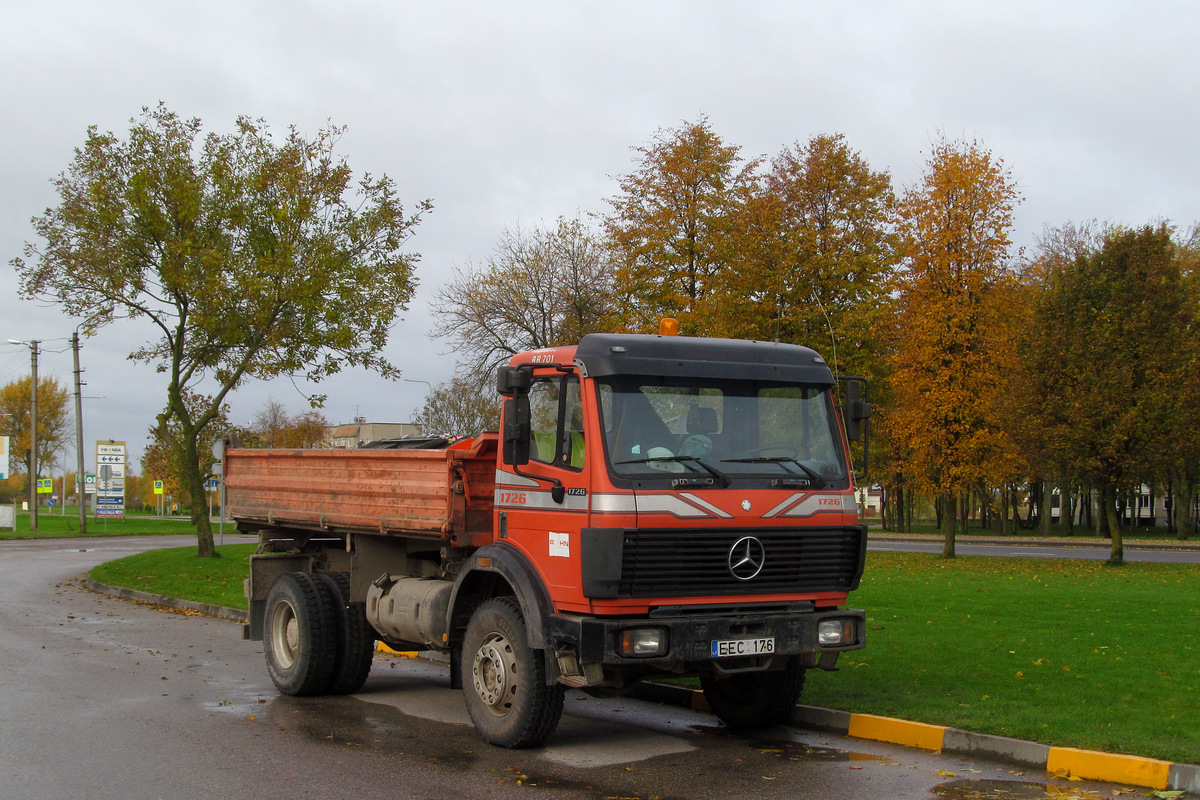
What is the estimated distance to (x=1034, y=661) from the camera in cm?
994

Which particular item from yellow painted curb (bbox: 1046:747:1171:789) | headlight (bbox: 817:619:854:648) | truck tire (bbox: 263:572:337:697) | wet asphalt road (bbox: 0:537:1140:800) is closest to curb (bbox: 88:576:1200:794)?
yellow painted curb (bbox: 1046:747:1171:789)

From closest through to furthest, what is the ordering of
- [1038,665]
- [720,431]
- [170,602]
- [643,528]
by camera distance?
[643,528] < [720,431] < [1038,665] < [170,602]

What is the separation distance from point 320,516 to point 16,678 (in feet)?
11.2

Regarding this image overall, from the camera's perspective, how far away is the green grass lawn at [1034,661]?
7367mm

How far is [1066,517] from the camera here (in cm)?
5088

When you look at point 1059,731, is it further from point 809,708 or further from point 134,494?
point 134,494

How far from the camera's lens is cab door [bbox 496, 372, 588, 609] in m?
6.87

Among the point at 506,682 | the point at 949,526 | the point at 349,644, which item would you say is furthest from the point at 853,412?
the point at 949,526

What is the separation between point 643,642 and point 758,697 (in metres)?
1.90

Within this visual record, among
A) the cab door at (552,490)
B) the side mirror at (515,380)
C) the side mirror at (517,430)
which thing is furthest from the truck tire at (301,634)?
the side mirror at (515,380)

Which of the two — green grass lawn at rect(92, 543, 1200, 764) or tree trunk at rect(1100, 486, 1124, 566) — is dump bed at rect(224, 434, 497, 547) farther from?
tree trunk at rect(1100, 486, 1124, 566)

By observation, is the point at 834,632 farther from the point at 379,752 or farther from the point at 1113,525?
the point at 1113,525

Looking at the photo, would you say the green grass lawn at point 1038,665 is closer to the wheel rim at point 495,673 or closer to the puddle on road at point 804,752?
the puddle on road at point 804,752

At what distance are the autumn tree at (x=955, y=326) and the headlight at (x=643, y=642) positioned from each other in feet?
77.8
